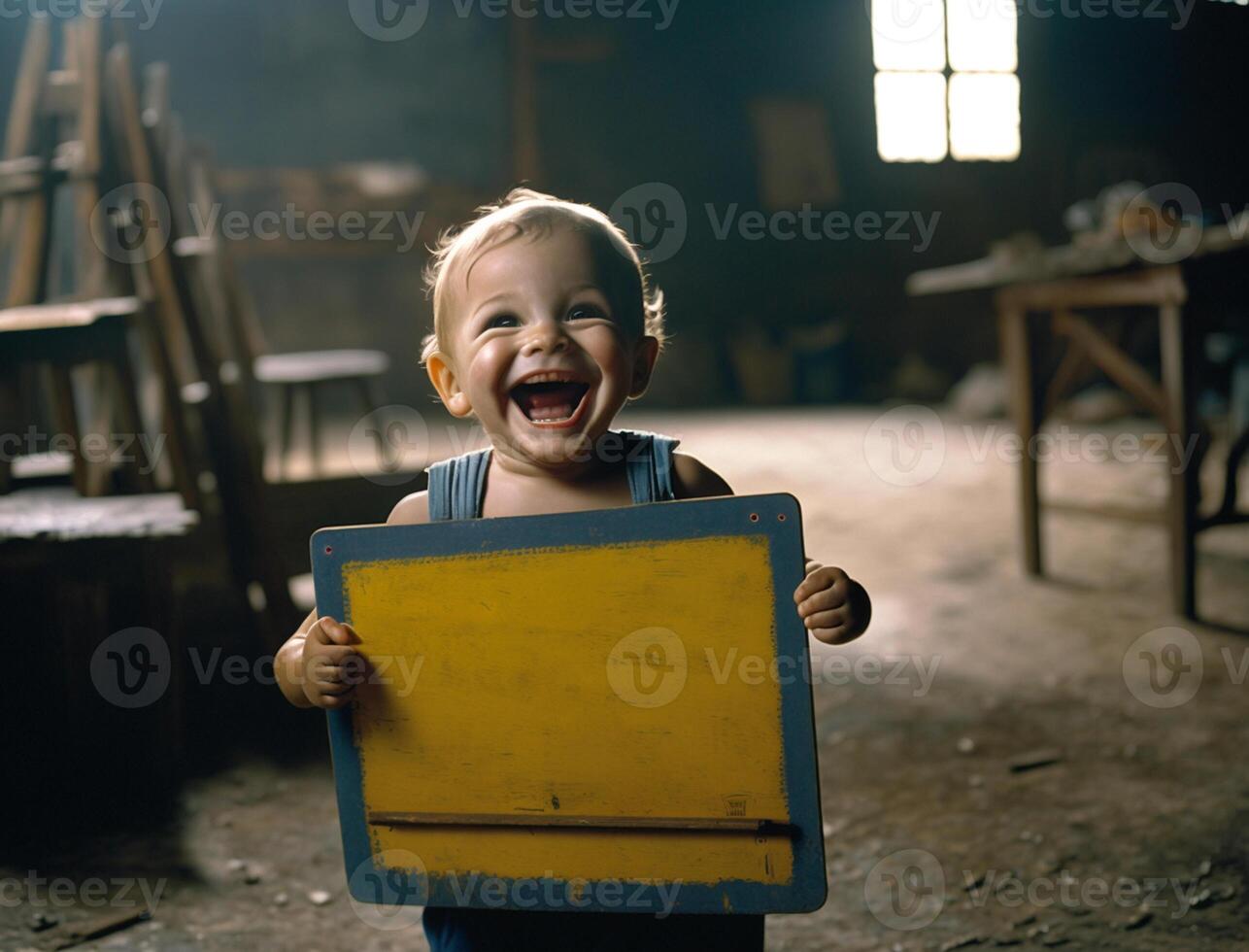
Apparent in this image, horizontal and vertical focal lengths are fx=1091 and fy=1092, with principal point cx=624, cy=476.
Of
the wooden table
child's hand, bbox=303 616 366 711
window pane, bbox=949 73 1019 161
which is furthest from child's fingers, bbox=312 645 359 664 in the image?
window pane, bbox=949 73 1019 161

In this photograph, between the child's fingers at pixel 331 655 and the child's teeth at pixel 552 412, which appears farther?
the child's teeth at pixel 552 412

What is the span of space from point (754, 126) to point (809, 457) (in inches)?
216

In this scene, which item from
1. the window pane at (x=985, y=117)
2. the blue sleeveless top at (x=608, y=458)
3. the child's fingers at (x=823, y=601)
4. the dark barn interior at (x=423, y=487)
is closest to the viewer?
the child's fingers at (x=823, y=601)

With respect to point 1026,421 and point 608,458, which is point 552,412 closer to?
point 608,458

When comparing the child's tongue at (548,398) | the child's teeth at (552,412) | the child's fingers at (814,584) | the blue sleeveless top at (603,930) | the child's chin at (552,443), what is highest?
the child's tongue at (548,398)

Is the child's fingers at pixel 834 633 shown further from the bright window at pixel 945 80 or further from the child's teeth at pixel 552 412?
the bright window at pixel 945 80

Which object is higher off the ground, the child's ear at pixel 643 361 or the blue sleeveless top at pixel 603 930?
the child's ear at pixel 643 361

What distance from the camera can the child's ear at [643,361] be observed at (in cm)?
122

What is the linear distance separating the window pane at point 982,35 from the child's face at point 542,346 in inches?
407

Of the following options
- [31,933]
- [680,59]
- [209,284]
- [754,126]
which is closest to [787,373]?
[754,126]

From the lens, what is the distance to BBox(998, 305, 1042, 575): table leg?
3.61m

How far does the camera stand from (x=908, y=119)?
1086cm

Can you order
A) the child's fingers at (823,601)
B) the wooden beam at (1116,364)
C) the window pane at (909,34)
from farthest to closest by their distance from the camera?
the window pane at (909,34)
the wooden beam at (1116,364)
the child's fingers at (823,601)

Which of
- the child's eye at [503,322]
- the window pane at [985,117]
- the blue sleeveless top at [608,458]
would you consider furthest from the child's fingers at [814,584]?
the window pane at [985,117]
